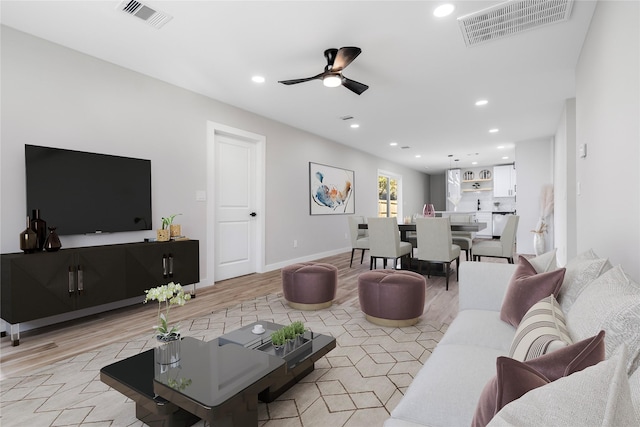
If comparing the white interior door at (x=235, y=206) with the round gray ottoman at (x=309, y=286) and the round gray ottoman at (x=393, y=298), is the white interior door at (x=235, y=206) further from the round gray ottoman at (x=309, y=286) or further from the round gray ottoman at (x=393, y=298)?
the round gray ottoman at (x=393, y=298)

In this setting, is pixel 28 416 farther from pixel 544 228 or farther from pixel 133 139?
pixel 544 228

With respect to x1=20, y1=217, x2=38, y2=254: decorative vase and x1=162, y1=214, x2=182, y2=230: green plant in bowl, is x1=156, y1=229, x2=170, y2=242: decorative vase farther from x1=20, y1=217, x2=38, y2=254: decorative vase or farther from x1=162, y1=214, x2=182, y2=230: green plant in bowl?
x1=20, y1=217, x2=38, y2=254: decorative vase

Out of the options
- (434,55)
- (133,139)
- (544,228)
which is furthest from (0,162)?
(544,228)

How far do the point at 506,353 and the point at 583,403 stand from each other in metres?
1.02

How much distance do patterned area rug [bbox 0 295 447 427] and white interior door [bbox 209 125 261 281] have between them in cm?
195

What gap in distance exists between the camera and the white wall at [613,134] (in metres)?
1.56

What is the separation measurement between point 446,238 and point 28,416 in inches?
158

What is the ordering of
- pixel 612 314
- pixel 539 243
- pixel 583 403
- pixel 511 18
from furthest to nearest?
pixel 539 243
pixel 511 18
pixel 612 314
pixel 583 403

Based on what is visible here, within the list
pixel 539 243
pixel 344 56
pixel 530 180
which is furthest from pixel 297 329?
pixel 530 180

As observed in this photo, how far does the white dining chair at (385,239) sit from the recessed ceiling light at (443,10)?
101 inches

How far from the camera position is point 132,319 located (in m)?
3.10

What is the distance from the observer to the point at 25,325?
282 centimetres

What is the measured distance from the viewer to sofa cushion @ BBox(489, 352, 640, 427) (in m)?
0.45

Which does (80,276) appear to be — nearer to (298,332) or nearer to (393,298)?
(298,332)
